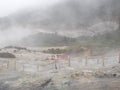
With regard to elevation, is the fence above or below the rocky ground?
above

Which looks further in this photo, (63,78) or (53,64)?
(53,64)

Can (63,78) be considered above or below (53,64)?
below

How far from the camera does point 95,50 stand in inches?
1532

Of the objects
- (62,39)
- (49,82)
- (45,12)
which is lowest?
(49,82)

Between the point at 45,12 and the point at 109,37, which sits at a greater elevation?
the point at 45,12

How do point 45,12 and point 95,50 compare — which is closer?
point 95,50

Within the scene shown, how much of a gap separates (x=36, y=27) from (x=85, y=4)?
6.08 m

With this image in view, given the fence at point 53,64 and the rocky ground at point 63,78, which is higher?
the fence at point 53,64

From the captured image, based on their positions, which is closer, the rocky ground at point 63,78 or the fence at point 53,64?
the rocky ground at point 63,78

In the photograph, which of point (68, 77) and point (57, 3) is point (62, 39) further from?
point (68, 77)

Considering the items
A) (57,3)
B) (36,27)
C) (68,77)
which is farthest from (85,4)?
(68,77)

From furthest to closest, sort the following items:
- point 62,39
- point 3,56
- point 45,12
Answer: point 45,12
point 62,39
point 3,56

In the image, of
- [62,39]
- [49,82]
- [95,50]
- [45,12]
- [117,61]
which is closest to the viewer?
[49,82]

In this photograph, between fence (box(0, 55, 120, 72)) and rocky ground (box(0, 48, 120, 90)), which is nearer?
rocky ground (box(0, 48, 120, 90))
